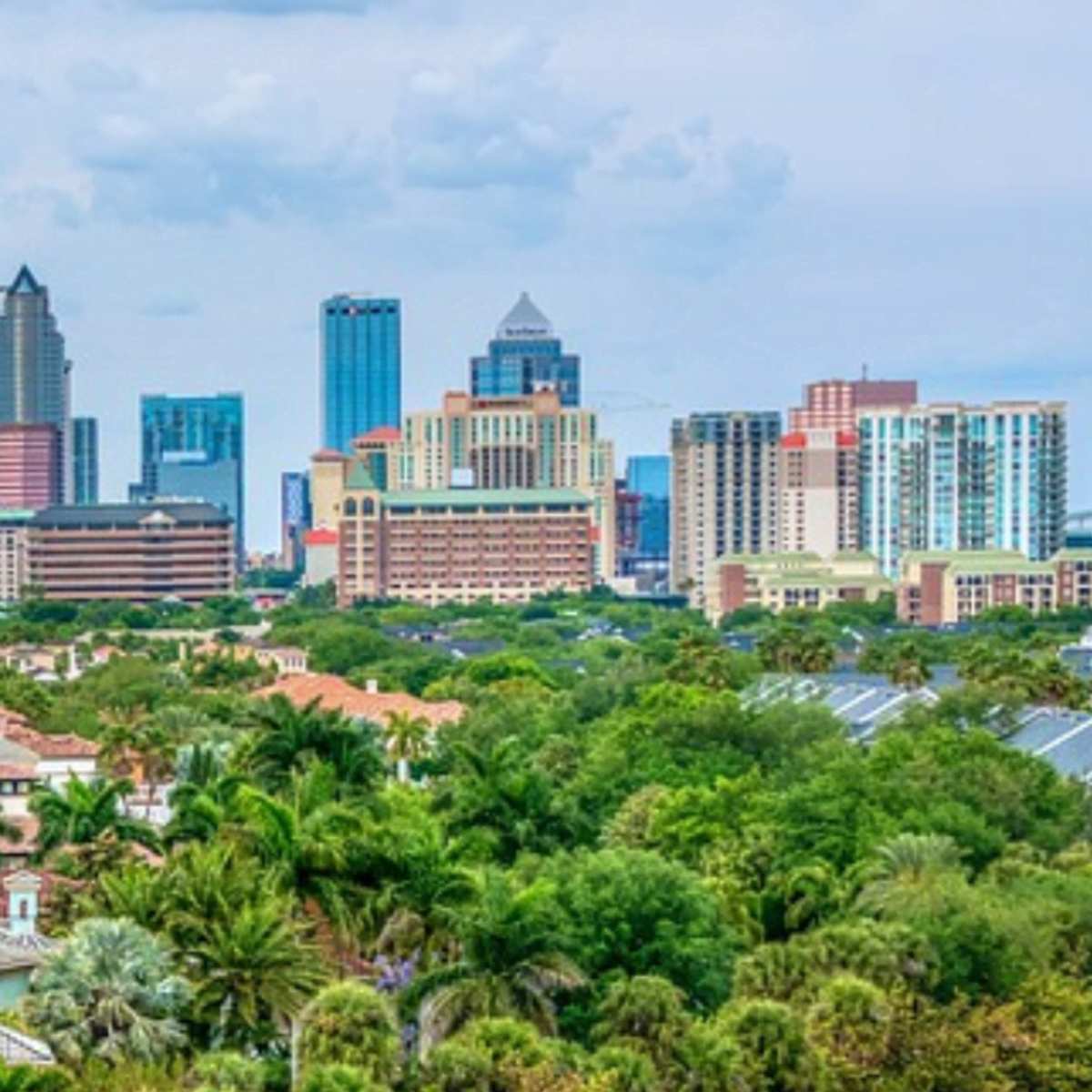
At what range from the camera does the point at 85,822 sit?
188 feet

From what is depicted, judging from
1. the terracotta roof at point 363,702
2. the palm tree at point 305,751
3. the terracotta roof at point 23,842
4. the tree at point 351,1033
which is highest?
the palm tree at point 305,751

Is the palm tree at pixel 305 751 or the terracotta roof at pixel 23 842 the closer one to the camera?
the palm tree at pixel 305 751

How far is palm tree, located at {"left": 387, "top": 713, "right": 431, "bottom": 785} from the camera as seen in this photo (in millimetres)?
95250

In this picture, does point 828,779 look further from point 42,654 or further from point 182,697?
point 42,654

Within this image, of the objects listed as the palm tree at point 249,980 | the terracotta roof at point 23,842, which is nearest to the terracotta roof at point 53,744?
the terracotta roof at point 23,842

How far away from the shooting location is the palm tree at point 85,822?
5725 cm

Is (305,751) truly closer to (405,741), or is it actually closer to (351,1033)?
(351,1033)

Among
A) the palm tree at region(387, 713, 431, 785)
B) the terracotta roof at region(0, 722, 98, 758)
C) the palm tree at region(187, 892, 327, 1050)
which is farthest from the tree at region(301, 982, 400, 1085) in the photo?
the palm tree at region(387, 713, 431, 785)

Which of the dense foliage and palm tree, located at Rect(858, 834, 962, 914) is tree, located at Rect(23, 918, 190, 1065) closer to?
the dense foliage

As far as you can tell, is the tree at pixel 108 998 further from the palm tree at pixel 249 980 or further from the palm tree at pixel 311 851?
the palm tree at pixel 311 851

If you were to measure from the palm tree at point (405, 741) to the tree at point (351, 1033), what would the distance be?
51.2m

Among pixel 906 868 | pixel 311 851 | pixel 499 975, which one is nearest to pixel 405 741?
pixel 906 868

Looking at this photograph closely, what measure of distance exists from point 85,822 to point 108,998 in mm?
14751

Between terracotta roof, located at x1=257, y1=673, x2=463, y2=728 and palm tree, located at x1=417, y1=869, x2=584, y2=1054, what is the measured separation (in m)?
56.9
